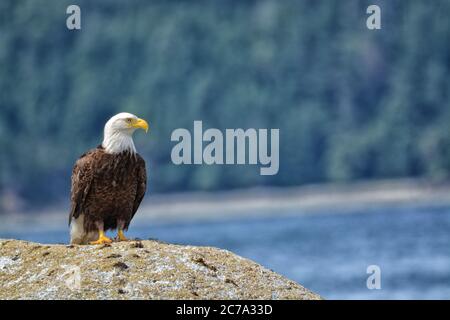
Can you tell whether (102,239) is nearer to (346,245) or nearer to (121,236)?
(121,236)

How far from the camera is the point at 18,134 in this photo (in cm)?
12288

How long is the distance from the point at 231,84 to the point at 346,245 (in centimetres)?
6521

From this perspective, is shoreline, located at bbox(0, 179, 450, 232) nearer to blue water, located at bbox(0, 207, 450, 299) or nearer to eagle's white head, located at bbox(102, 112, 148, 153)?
blue water, located at bbox(0, 207, 450, 299)

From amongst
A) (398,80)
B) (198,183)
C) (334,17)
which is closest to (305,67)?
(334,17)

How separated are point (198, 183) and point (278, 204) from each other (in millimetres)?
7309

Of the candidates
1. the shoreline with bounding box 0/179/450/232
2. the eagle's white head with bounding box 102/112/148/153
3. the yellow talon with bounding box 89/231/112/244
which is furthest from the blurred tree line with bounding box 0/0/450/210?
the eagle's white head with bounding box 102/112/148/153

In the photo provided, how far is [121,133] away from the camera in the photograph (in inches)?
571

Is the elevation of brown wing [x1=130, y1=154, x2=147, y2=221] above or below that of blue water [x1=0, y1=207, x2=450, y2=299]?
above

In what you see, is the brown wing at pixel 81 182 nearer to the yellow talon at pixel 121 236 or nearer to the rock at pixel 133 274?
the yellow talon at pixel 121 236

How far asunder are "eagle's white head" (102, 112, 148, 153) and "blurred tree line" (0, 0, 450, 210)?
8268 centimetres

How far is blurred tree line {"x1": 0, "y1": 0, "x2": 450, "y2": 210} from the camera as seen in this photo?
4230 inches

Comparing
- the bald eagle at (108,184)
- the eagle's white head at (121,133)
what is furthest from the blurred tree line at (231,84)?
the eagle's white head at (121,133)

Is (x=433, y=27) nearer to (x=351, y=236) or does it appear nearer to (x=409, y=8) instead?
(x=409, y=8)

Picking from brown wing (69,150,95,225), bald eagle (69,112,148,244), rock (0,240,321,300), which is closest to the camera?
rock (0,240,321,300)
